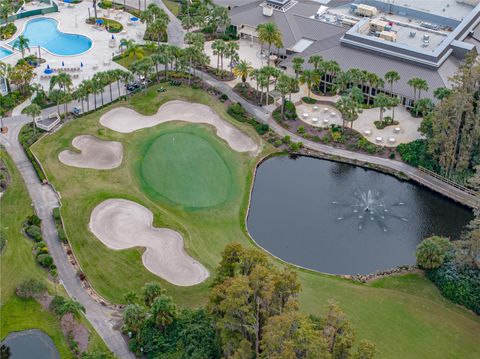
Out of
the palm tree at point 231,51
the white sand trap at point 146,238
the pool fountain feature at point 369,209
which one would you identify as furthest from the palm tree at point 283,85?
the white sand trap at point 146,238

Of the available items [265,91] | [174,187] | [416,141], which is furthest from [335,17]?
[174,187]

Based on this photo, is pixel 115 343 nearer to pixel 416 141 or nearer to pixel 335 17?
pixel 416 141

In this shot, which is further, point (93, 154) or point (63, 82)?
point (63, 82)

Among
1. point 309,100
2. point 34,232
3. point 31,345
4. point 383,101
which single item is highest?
point 383,101

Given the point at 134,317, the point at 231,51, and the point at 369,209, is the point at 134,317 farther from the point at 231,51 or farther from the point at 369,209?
the point at 231,51

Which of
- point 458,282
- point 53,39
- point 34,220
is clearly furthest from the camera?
point 53,39

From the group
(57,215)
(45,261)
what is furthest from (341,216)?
(45,261)
